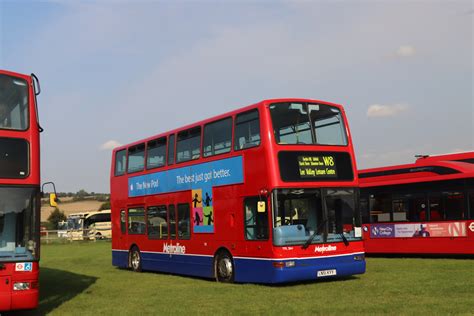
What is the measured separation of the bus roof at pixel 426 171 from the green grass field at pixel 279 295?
3.56 metres

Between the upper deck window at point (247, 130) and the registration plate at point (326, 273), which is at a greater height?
the upper deck window at point (247, 130)

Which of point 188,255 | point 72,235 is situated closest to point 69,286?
point 188,255

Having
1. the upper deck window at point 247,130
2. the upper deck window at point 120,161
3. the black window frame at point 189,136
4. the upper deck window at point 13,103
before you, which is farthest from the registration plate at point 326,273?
the upper deck window at point 120,161

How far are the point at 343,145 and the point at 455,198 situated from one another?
691 centimetres

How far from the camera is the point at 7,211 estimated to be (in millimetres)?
10148

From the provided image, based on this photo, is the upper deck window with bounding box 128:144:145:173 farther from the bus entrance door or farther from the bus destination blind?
the bus entrance door

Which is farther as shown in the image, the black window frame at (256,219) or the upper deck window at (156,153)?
the upper deck window at (156,153)

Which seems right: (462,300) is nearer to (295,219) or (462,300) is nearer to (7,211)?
(295,219)

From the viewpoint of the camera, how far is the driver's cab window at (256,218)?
13513 millimetres

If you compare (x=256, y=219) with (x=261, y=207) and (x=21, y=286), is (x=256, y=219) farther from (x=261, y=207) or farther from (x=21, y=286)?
(x=21, y=286)

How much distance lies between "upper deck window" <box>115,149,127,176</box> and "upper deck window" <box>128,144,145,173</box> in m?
0.43

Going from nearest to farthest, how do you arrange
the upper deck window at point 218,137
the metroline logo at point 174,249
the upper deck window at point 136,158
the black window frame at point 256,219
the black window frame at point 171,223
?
the black window frame at point 256,219, the upper deck window at point 218,137, the metroline logo at point 174,249, the black window frame at point 171,223, the upper deck window at point 136,158

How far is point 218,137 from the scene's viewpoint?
51.0ft

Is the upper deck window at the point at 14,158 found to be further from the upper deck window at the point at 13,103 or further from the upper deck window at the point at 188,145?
the upper deck window at the point at 188,145
